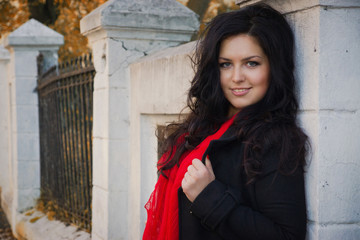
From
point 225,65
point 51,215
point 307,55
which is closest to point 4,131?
point 51,215

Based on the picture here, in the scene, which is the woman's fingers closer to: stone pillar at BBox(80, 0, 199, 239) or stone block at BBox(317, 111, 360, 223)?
stone block at BBox(317, 111, 360, 223)

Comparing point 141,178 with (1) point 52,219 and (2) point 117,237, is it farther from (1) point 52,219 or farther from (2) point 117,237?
(1) point 52,219

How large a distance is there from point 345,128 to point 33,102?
5.23 metres

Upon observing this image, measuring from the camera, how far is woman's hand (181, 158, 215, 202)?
1.67 meters

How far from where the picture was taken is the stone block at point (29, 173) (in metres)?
6.14

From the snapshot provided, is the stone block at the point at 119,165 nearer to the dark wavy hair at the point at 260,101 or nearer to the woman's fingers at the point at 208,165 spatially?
the dark wavy hair at the point at 260,101

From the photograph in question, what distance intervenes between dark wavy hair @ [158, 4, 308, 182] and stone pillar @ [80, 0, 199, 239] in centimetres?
154

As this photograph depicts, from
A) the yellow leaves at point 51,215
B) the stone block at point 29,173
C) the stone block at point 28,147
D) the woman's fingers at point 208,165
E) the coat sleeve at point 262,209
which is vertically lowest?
the yellow leaves at point 51,215

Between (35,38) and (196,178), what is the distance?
4.74m

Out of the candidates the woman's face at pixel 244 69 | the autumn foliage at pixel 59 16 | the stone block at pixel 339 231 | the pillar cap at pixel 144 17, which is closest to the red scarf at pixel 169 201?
the woman's face at pixel 244 69

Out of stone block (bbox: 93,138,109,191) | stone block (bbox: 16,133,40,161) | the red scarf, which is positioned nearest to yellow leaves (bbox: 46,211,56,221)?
stone block (bbox: 16,133,40,161)

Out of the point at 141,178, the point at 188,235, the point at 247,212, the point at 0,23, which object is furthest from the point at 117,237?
the point at 0,23

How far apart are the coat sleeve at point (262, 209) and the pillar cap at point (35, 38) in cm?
467

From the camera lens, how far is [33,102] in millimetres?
6129
